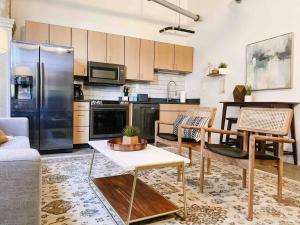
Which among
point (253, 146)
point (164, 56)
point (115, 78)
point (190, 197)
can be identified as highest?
point (164, 56)

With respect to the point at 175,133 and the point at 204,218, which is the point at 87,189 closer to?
the point at 204,218

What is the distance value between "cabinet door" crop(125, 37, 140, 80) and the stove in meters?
0.70

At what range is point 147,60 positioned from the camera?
4.99 m

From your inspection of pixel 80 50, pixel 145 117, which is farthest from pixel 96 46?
pixel 145 117

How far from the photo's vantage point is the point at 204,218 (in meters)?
1.73

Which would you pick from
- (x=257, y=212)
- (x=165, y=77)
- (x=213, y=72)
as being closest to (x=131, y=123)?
(x=165, y=77)

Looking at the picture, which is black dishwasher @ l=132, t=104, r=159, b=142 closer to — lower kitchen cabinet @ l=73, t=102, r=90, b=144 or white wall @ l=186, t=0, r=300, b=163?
lower kitchen cabinet @ l=73, t=102, r=90, b=144

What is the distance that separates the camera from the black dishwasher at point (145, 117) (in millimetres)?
4684

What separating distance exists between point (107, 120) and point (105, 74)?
0.90m

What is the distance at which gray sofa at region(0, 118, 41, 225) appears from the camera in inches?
42.9

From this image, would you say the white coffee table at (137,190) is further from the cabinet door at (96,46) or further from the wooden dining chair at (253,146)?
the cabinet door at (96,46)

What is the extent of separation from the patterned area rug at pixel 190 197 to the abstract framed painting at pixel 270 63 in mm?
1605

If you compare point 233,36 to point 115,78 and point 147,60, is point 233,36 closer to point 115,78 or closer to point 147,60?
point 147,60

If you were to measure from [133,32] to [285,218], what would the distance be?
451cm
